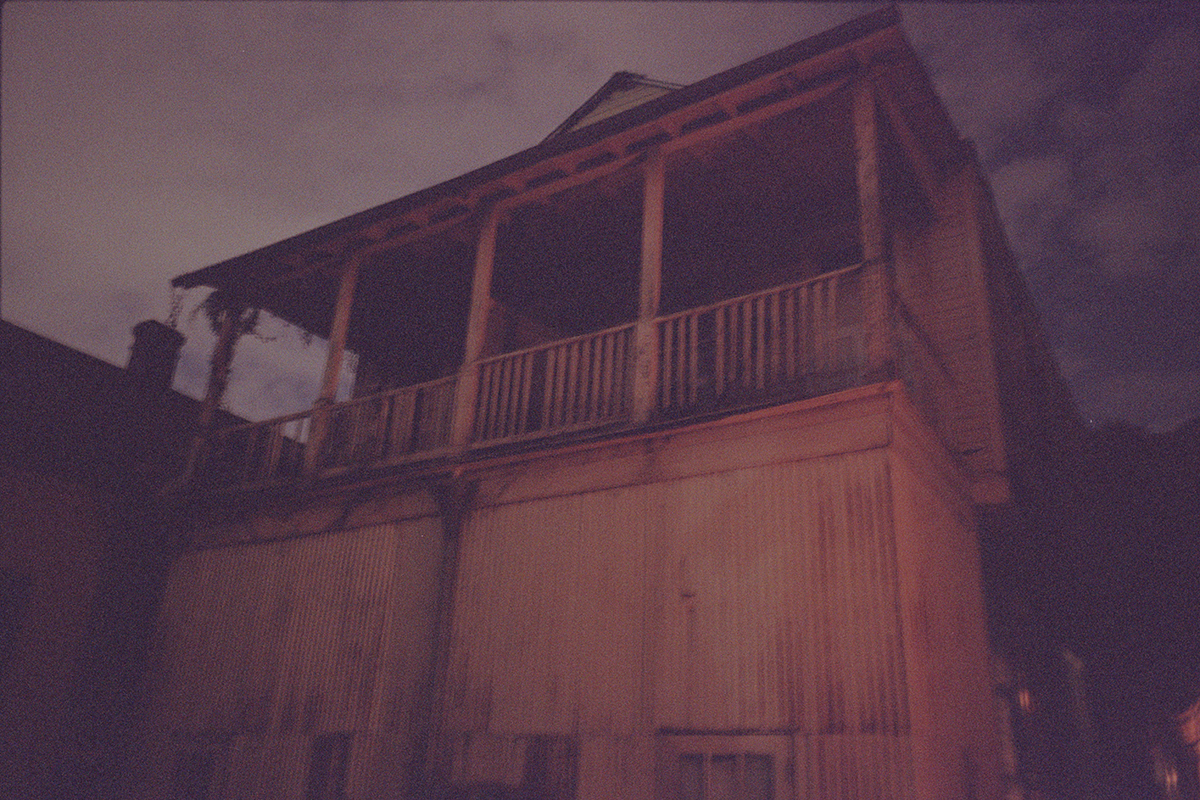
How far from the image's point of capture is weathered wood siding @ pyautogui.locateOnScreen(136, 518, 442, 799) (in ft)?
32.8

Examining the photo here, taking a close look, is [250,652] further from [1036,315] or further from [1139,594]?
[1139,594]

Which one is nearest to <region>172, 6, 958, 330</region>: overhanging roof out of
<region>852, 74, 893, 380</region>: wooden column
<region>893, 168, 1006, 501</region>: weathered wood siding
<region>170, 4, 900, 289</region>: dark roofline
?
<region>170, 4, 900, 289</region>: dark roofline

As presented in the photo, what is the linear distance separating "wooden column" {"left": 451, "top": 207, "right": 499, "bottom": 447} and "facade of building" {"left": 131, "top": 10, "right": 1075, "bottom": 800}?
5 cm

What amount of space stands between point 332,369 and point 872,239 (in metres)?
7.74

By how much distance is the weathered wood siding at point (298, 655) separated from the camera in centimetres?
998

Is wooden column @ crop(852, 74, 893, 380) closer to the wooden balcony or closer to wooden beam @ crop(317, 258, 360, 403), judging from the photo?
the wooden balcony

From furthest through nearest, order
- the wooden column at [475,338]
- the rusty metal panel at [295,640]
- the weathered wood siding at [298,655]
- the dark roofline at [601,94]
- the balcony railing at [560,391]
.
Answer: the dark roofline at [601,94] → the wooden column at [475,338] → the rusty metal panel at [295,640] → the weathered wood siding at [298,655] → the balcony railing at [560,391]


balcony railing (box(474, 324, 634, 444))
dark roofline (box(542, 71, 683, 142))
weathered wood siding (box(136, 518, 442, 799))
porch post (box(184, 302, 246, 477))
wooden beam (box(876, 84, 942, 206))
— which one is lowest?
weathered wood siding (box(136, 518, 442, 799))

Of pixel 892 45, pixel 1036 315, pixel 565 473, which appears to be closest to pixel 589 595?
pixel 565 473

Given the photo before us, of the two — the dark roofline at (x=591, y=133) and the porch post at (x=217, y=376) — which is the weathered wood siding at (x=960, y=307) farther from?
the porch post at (x=217, y=376)

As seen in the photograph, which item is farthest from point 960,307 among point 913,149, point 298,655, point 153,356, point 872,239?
point 153,356

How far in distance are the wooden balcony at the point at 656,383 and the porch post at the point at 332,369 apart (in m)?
0.03

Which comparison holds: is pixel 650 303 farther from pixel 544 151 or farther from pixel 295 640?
→ pixel 295 640

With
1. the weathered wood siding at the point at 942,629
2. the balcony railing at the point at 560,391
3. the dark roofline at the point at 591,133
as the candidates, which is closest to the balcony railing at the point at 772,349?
the balcony railing at the point at 560,391
